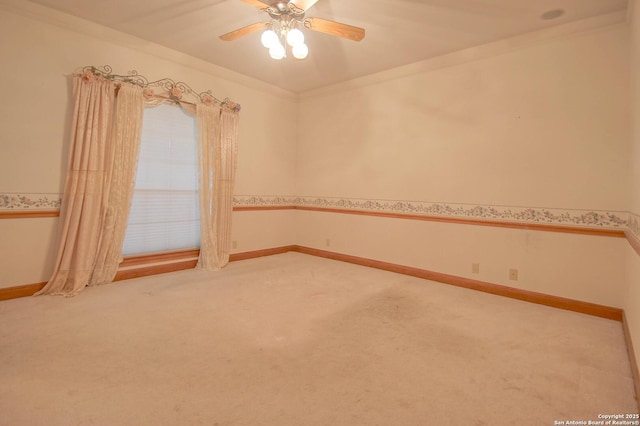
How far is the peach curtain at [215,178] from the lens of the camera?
13.0 feet

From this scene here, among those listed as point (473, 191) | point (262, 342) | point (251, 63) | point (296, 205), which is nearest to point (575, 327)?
point (473, 191)

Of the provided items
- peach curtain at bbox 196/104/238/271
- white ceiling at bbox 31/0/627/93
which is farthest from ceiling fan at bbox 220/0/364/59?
peach curtain at bbox 196/104/238/271

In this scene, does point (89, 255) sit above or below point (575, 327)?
above

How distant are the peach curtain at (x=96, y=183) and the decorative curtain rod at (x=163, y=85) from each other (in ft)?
0.29

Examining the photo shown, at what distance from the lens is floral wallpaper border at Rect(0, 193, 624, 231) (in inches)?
108

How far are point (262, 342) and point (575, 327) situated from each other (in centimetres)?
247

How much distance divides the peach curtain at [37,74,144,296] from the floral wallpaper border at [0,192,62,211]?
0.11 m

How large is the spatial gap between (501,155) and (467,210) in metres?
0.67

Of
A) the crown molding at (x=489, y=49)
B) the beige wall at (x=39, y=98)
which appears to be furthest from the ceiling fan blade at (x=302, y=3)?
the beige wall at (x=39, y=98)

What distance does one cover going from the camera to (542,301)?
9.86 feet

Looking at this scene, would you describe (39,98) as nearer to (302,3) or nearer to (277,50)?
(277,50)

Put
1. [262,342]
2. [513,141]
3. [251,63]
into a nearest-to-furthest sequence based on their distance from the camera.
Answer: [262,342], [513,141], [251,63]

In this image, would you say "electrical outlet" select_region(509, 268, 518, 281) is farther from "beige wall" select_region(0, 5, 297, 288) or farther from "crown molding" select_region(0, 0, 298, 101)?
"beige wall" select_region(0, 5, 297, 288)

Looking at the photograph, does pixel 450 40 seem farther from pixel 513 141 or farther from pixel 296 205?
pixel 296 205
